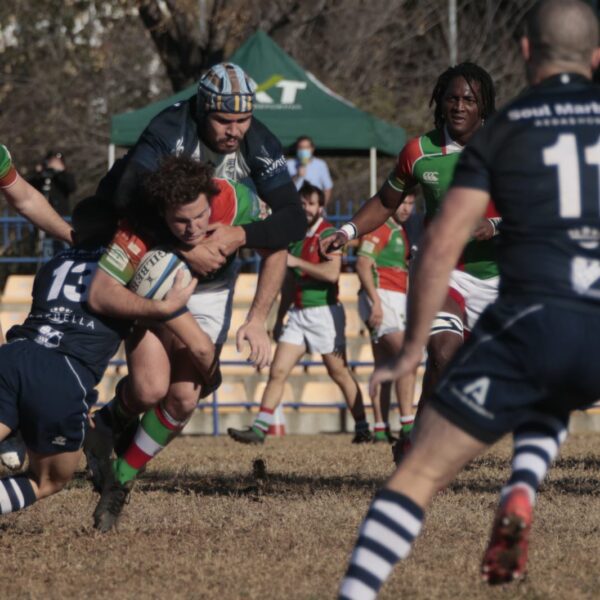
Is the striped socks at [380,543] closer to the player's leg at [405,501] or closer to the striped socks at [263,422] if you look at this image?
the player's leg at [405,501]

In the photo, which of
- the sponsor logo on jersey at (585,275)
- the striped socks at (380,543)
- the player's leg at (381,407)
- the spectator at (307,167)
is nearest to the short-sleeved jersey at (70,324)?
the striped socks at (380,543)

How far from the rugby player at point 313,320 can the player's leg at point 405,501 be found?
8.45 m

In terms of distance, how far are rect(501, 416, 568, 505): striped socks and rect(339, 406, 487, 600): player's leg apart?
0.60ft

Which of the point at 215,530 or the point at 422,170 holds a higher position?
the point at 422,170

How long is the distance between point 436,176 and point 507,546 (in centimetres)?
394

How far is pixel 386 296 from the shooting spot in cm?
1309

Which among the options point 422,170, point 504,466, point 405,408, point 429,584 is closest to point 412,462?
point 429,584

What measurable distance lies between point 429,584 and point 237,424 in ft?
29.5

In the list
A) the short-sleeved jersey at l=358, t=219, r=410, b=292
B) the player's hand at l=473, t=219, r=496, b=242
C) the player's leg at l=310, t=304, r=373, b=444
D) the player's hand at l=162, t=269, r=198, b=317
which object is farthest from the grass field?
the short-sleeved jersey at l=358, t=219, r=410, b=292

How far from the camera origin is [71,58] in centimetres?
2859

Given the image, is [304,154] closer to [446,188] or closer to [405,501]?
[446,188]

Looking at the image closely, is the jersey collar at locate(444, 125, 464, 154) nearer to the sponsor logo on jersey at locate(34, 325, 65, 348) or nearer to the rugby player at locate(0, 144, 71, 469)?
the rugby player at locate(0, 144, 71, 469)

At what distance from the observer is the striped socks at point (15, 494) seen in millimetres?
6034

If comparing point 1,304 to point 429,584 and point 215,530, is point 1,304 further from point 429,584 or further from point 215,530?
point 429,584
